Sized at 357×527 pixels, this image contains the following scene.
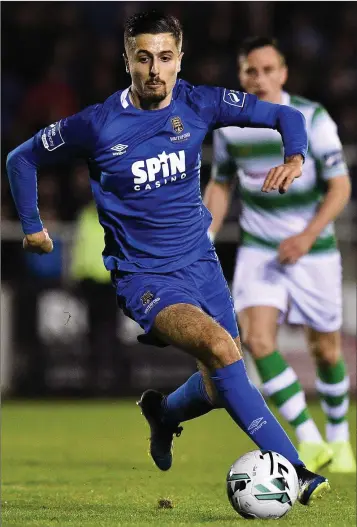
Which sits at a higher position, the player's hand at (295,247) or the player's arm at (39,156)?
the player's arm at (39,156)

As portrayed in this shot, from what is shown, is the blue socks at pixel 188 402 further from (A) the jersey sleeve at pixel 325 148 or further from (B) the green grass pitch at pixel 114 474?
(A) the jersey sleeve at pixel 325 148

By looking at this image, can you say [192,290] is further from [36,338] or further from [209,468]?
[36,338]

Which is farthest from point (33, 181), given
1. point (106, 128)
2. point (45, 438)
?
point (45, 438)

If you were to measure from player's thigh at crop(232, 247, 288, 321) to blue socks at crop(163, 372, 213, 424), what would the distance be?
1.33 metres

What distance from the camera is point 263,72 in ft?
25.1

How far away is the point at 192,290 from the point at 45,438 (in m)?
4.24

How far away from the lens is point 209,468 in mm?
7805

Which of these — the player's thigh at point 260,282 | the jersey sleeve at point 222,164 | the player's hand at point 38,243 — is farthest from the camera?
the jersey sleeve at point 222,164

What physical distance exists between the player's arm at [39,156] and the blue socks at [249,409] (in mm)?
1087

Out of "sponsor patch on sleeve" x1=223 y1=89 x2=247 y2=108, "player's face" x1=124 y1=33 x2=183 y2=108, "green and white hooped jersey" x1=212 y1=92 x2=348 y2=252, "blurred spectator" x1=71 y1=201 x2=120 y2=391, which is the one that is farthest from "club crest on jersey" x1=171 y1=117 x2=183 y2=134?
"blurred spectator" x1=71 y1=201 x2=120 y2=391

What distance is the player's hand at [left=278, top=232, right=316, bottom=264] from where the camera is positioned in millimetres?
7363

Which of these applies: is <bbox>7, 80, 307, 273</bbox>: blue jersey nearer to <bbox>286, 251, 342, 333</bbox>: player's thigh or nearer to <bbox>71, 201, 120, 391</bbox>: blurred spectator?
<bbox>286, 251, 342, 333</bbox>: player's thigh

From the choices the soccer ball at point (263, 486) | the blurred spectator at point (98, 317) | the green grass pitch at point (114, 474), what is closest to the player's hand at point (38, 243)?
the green grass pitch at point (114, 474)

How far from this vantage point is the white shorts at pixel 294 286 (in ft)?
25.2
